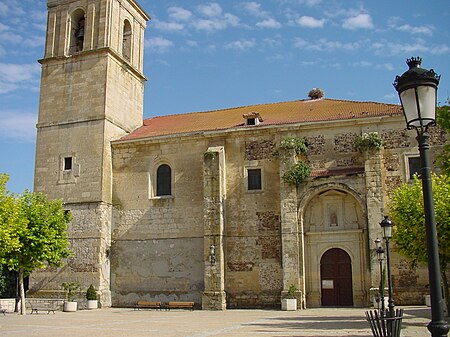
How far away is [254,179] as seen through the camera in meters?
25.6

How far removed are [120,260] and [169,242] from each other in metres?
2.86

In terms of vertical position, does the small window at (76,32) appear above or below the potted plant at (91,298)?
above

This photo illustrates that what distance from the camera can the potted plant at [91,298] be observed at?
80.9ft

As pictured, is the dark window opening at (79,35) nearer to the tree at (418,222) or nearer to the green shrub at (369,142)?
the green shrub at (369,142)

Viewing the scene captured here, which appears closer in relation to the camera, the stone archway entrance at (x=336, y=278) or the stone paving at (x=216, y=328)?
the stone paving at (x=216, y=328)

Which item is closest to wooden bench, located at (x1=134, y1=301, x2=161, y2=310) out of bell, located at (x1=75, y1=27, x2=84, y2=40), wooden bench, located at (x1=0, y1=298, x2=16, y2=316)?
wooden bench, located at (x1=0, y1=298, x2=16, y2=316)

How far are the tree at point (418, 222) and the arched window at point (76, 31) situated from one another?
20.0 metres

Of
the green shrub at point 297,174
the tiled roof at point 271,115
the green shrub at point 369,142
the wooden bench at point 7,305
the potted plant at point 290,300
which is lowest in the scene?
the wooden bench at point 7,305

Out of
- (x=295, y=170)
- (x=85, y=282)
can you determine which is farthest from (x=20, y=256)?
(x=295, y=170)

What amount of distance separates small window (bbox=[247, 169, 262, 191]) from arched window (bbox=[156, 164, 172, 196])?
4247mm

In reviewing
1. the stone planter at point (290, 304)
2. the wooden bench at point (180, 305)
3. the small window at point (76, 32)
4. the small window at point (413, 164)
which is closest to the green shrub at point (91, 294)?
the wooden bench at point (180, 305)

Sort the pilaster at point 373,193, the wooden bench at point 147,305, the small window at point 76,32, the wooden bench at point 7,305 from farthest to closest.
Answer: the small window at point 76,32 → the wooden bench at point 7,305 → the wooden bench at point 147,305 → the pilaster at point 373,193

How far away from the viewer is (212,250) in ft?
78.9

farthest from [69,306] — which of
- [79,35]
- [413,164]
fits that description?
[413,164]
